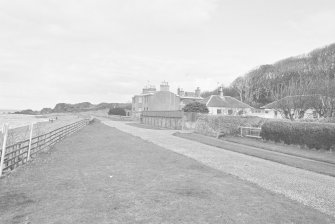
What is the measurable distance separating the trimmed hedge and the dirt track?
11230 millimetres

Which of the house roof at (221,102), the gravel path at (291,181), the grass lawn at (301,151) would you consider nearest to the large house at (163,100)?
the house roof at (221,102)

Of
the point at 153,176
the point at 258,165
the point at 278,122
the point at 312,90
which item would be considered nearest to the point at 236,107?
the point at 312,90

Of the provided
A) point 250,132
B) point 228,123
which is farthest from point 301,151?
point 228,123

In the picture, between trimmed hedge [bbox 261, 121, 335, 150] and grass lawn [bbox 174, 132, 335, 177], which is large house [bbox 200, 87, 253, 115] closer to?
trimmed hedge [bbox 261, 121, 335, 150]

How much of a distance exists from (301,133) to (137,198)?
17167 millimetres

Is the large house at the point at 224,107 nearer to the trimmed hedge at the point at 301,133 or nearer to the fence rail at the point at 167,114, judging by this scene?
the fence rail at the point at 167,114

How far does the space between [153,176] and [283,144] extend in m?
15.6

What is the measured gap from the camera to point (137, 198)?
7332mm

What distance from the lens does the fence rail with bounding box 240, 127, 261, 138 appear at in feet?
87.7

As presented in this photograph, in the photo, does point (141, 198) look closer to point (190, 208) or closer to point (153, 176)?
point (190, 208)

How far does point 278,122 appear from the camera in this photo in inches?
930

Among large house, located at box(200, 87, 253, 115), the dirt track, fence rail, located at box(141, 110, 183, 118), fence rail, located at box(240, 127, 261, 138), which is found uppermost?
large house, located at box(200, 87, 253, 115)

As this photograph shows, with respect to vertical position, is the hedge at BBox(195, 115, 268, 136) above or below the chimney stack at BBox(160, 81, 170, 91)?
below

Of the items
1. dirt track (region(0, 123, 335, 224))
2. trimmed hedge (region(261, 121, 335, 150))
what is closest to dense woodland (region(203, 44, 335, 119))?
trimmed hedge (region(261, 121, 335, 150))
